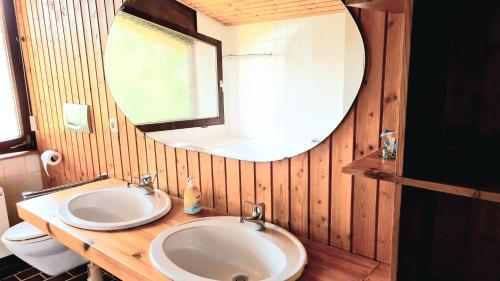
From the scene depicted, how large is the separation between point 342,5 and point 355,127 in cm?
38

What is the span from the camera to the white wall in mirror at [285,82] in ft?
3.69

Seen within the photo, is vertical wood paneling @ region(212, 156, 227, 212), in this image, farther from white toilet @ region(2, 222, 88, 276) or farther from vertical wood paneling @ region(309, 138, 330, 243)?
white toilet @ region(2, 222, 88, 276)

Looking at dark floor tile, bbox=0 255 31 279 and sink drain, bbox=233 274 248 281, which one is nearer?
sink drain, bbox=233 274 248 281

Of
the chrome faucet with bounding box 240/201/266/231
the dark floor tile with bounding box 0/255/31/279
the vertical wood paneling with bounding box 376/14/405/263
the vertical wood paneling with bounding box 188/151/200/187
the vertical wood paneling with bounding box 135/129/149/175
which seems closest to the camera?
the vertical wood paneling with bounding box 376/14/405/263

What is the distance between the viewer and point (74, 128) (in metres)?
2.30

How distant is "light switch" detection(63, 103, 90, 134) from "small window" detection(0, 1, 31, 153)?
1.93 feet

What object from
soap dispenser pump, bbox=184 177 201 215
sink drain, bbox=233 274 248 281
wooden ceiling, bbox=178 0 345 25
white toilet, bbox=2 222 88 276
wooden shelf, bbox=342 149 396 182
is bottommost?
white toilet, bbox=2 222 88 276

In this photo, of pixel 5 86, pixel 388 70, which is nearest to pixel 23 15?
pixel 5 86

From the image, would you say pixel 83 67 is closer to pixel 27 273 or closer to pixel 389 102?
pixel 27 273

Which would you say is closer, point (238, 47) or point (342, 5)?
point (342, 5)

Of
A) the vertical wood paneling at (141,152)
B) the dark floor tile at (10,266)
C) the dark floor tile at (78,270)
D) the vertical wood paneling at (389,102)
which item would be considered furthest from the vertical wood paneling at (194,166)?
the dark floor tile at (10,266)

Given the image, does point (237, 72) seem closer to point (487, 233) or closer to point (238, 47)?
point (238, 47)

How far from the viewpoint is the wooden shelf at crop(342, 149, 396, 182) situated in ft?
2.59

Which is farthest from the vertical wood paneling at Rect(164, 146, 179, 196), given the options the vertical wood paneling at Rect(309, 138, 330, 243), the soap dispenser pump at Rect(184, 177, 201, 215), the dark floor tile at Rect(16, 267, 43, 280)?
the dark floor tile at Rect(16, 267, 43, 280)
